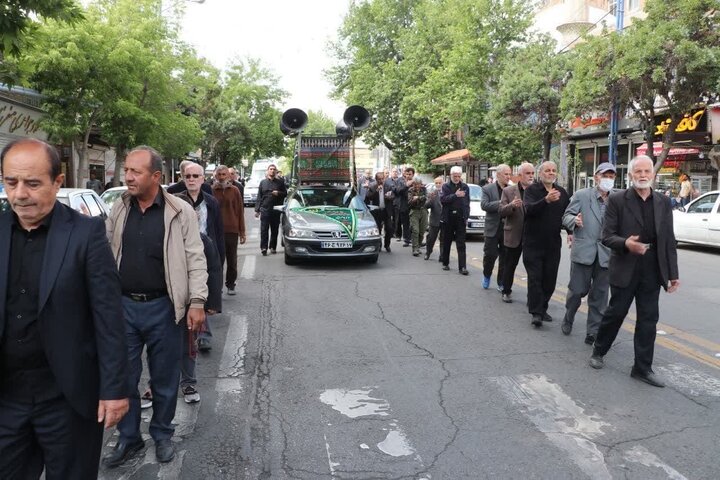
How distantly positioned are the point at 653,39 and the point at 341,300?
14.2m

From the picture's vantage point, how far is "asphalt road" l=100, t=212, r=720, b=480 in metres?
3.75

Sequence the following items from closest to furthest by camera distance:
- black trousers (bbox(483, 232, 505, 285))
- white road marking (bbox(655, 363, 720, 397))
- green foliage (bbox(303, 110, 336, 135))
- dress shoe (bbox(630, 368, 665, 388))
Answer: white road marking (bbox(655, 363, 720, 397)) → dress shoe (bbox(630, 368, 665, 388)) → black trousers (bbox(483, 232, 505, 285)) → green foliage (bbox(303, 110, 336, 135))

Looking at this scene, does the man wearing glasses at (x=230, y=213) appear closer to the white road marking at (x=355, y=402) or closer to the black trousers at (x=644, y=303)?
the white road marking at (x=355, y=402)

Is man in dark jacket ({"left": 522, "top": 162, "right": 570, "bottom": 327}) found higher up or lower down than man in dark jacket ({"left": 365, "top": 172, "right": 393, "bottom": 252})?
lower down

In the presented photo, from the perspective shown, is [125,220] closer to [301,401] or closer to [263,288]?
[301,401]

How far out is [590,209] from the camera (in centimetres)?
664

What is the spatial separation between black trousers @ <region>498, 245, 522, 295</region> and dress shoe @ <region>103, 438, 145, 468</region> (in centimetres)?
567

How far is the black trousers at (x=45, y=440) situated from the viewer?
2.39 m

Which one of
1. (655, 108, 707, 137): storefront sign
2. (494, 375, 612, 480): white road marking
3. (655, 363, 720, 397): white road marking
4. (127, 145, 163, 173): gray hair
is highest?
(655, 108, 707, 137): storefront sign

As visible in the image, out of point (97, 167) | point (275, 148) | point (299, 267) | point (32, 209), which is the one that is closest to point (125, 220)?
point (32, 209)

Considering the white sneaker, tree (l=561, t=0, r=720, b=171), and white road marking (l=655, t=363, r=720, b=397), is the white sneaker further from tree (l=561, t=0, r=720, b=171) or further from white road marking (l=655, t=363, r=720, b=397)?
tree (l=561, t=0, r=720, b=171)

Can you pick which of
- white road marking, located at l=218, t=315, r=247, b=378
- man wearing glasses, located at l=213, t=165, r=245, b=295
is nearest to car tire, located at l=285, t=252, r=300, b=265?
man wearing glasses, located at l=213, t=165, r=245, b=295

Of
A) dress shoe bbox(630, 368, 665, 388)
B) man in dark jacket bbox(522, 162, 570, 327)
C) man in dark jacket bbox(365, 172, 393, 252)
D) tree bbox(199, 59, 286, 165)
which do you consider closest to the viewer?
dress shoe bbox(630, 368, 665, 388)

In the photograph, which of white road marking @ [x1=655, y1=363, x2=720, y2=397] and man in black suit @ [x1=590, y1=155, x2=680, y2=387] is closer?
white road marking @ [x1=655, y1=363, x2=720, y2=397]
